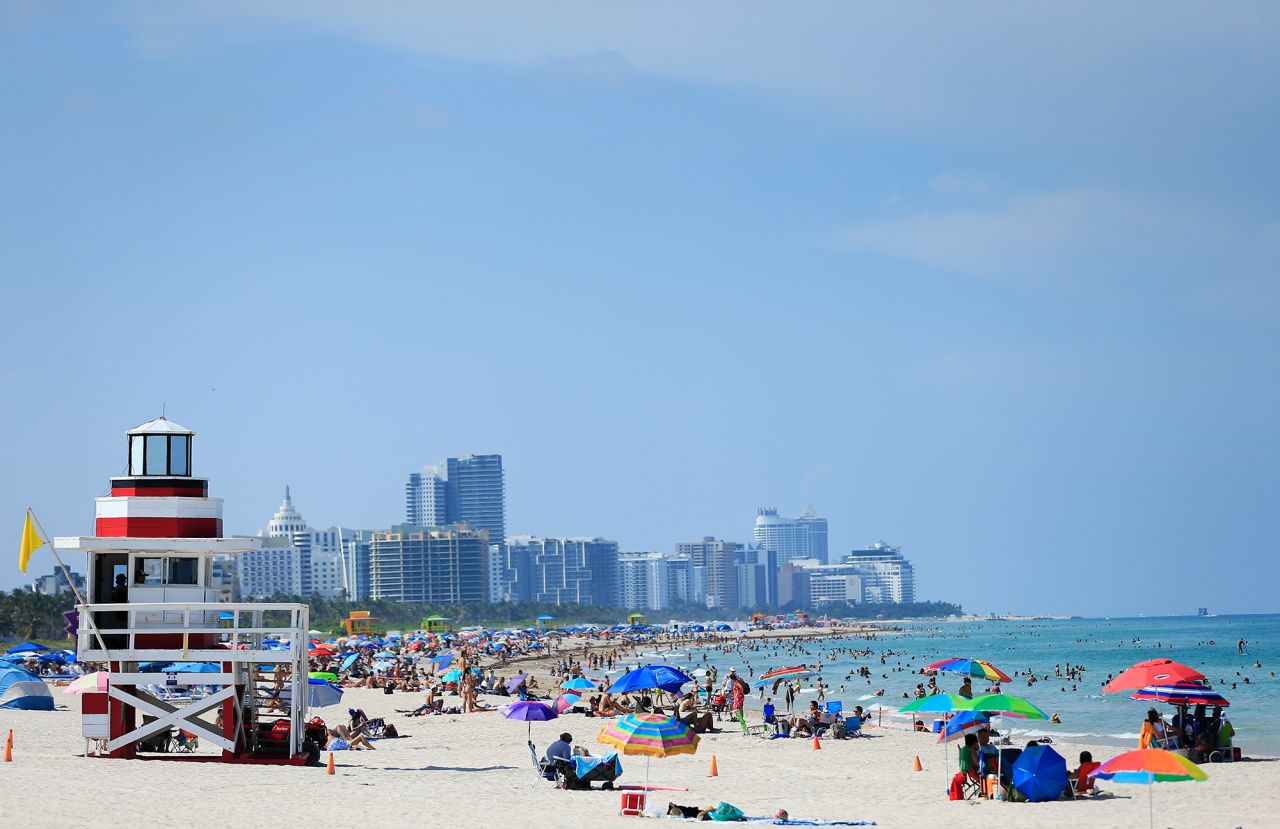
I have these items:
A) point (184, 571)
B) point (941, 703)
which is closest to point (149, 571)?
point (184, 571)

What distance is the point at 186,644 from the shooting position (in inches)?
742

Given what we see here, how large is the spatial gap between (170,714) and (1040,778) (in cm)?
1177

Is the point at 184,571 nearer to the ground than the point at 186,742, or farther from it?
farther from it

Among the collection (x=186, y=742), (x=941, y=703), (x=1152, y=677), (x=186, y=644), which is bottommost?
(x=186, y=742)

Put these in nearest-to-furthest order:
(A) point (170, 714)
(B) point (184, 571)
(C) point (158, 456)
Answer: (A) point (170, 714)
(C) point (158, 456)
(B) point (184, 571)

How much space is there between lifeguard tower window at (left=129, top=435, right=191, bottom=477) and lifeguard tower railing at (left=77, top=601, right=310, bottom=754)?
197 centimetres

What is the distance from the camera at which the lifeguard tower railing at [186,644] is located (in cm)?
1883

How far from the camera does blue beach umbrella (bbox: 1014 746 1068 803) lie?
1764cm

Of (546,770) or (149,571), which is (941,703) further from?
(149,571)

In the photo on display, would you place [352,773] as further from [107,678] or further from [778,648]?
[778,648]

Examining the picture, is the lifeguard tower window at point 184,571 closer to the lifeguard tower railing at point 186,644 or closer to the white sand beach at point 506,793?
the lifeguard tower railing at point 186,644

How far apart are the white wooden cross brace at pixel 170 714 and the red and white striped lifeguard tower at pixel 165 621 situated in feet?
0.05

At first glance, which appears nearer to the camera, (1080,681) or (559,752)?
(559,752)

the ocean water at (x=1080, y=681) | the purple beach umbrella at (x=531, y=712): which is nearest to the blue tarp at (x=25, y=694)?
the purple beach umbrella at (x=531, y=712)
